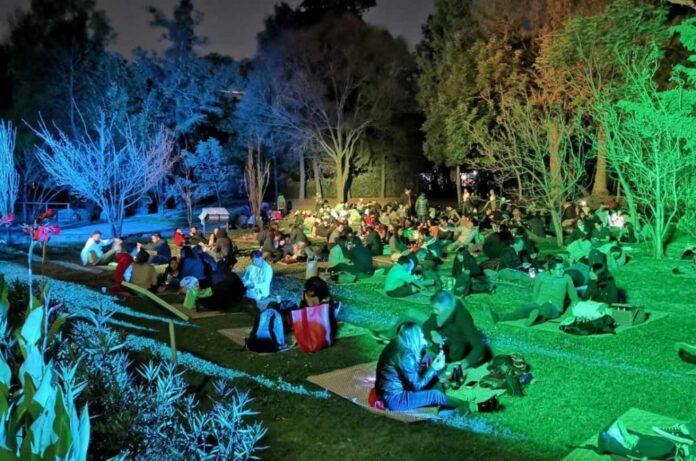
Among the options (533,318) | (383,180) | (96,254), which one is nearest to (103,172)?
(96,254)

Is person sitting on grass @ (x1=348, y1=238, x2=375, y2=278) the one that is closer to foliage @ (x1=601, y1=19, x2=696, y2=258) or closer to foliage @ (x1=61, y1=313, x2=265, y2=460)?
foliage @ (x1=601, y1=19, x2=696, y2=258)

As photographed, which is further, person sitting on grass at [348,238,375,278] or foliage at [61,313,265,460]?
person sitting on grass at [348,238,375,278]

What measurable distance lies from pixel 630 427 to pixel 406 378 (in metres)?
2.16

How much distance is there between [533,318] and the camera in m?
9.65

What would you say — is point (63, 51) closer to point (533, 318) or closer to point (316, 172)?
point (316, 172)

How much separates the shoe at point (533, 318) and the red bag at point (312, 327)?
3.16 metres

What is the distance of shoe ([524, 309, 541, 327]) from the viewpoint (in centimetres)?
965

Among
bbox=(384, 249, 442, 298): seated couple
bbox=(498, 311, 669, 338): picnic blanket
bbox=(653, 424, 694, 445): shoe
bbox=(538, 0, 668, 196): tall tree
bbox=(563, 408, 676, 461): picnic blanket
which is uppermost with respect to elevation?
bbox=(538, 0, 668, 196): tall tree

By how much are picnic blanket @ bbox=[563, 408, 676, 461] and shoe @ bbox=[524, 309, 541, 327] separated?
10.8 feet

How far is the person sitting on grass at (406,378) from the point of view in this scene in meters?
6.23

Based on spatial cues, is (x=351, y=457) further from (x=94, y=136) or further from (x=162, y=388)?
(x=94, y=136)

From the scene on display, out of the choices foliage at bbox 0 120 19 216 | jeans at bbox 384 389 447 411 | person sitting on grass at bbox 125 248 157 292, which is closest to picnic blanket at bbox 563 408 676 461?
jeans at bbox 384 389 447 411

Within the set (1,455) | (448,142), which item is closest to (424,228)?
(448,142)

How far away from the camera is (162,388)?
482cm
